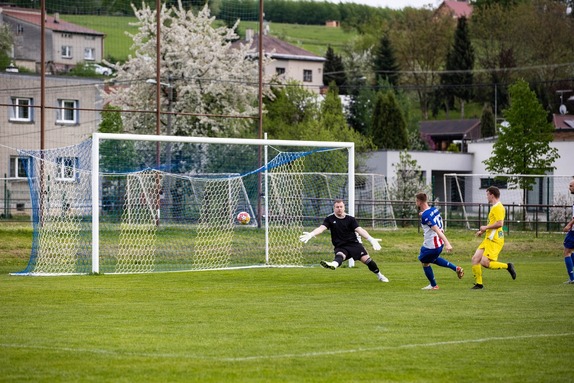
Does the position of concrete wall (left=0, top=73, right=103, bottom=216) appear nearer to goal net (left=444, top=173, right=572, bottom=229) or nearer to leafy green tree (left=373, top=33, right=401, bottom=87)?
goal net (left=444, top=173, right=572, bottom=229)

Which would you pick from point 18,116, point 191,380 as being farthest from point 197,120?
point 191,380

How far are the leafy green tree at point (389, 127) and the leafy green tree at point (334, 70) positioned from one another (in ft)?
122

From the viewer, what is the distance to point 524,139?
157 feet

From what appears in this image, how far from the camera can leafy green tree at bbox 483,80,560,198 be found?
4809 centimetres

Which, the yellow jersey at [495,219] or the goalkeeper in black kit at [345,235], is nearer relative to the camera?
the yellow jersey at [495,219]

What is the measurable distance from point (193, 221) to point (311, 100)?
1691 inches

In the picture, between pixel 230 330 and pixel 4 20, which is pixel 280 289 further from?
pixel 4 20

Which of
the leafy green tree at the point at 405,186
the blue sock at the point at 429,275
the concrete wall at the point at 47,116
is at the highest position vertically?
the concrete wall at the point at 47,116

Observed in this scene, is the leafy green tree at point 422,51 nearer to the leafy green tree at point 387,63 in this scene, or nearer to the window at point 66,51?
the leafy green tree at point 387,63

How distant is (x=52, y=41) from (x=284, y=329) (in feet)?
263

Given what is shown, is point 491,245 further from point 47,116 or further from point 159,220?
point 47,116

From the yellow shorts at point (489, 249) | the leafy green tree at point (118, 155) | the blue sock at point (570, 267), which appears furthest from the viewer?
the leafy green tree at point (118, 155)

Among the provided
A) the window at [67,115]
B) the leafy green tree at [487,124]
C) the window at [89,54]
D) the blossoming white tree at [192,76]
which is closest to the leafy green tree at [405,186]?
the blossoming white tree at [192,76]

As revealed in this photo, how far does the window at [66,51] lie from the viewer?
9601 cm
